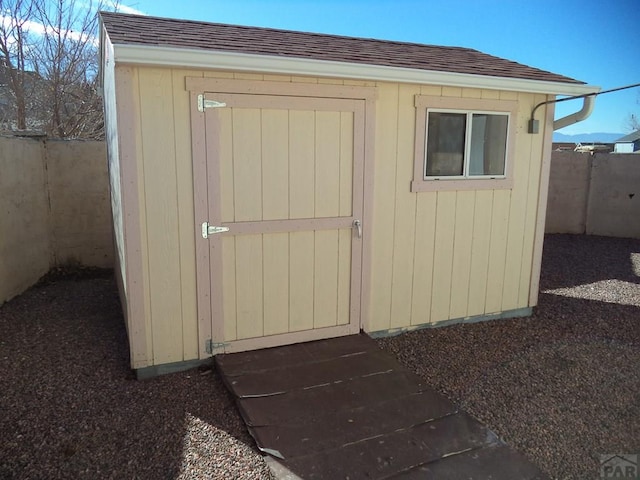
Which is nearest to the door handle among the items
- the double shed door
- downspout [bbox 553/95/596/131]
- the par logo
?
the double shed door

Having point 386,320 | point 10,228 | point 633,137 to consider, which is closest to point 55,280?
point 10,228

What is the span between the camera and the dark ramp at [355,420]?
2.45m

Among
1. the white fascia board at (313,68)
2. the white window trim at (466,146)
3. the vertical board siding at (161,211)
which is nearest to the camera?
the white fascia board at (313,68)

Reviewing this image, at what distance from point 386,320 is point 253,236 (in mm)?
1456

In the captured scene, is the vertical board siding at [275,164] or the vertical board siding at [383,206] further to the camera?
the vertical board siding at [383,206]

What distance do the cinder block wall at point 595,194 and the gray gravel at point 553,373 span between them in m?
4.49

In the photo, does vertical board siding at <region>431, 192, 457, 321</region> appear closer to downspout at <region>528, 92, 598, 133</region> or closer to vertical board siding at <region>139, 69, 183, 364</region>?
downspout at <region>528, 92, 598, 133</region>

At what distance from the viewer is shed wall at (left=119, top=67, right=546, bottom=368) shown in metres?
3.22

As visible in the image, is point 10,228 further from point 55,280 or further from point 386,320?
point 386,320

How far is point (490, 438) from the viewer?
8.91 ft

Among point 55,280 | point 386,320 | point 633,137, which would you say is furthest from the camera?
point 633,137

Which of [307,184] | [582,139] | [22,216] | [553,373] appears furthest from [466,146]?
[582,139]

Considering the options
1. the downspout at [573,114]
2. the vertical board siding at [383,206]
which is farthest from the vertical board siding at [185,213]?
→ the downspout at [573,114]

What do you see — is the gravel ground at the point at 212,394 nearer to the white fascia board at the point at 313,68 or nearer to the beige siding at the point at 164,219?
the beige siding at the point at 164,219
